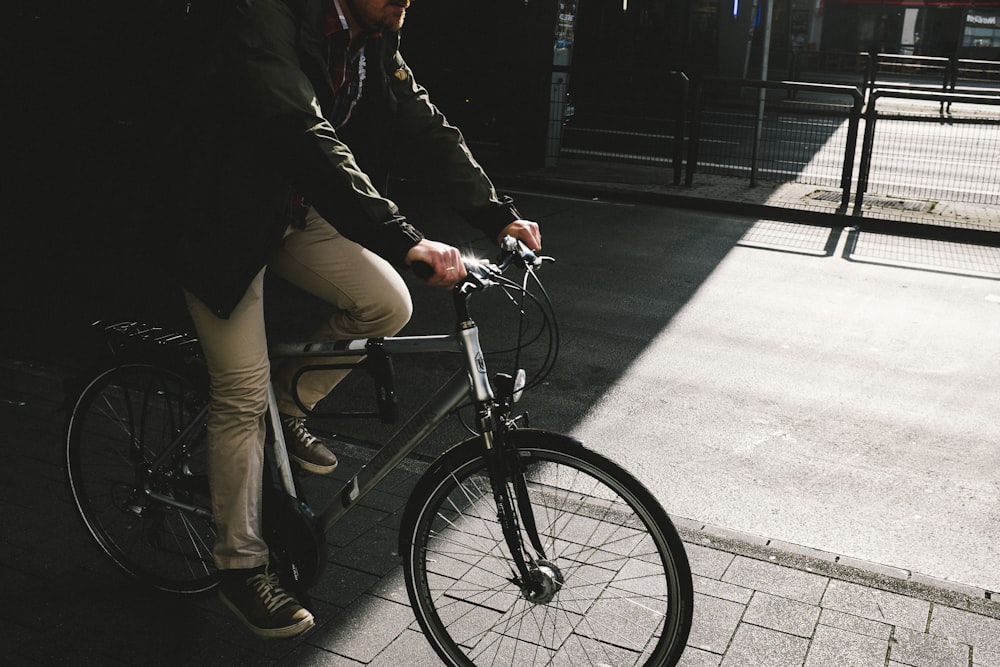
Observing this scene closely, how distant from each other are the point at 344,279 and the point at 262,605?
3.23 ft

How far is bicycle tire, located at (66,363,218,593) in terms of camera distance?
317 centimetres

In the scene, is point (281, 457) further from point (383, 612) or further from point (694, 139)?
point (694, 139)

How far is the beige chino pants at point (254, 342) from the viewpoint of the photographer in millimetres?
2826

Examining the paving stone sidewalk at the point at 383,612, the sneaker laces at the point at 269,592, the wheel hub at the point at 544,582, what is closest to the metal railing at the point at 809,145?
the paving stone sidewalk at the point at 383,612

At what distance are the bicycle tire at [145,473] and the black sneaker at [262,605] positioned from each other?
0.24 metres

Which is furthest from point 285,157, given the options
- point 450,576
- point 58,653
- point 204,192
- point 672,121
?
point 672,121

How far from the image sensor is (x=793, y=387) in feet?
18.6

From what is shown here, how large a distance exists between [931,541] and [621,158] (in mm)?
10084

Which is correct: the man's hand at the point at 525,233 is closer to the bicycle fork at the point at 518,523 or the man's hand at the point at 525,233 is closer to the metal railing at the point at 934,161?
the bicycle fork at the point at 518,523

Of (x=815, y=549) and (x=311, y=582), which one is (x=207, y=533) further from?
(x=815, y=549)

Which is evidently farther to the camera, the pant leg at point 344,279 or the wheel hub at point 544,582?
the pant leg at point 344,279

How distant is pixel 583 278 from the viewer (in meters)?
7.91

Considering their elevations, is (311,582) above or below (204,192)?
below

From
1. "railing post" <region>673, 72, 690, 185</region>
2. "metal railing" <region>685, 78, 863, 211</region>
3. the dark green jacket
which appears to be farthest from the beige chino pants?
"metal railing" <region>685, 78, 863, 211</region>
